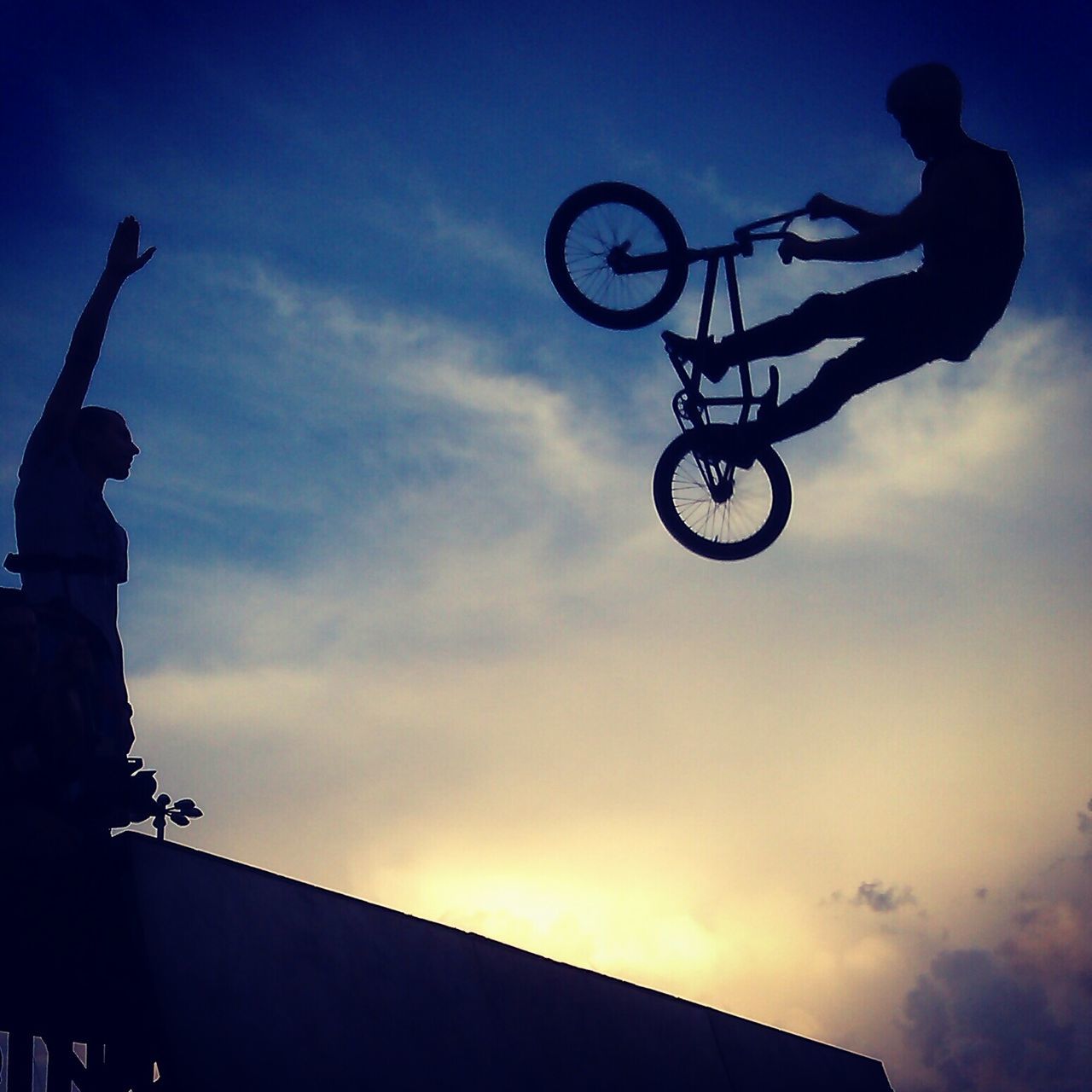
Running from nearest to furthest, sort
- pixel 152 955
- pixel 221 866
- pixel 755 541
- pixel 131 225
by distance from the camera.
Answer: pixel 152 955, pixel 221 866, pixel 131 225, pixel 755 541

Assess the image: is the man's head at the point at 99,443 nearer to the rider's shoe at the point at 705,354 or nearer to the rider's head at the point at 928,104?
the rider's shoe at the point at 705,354

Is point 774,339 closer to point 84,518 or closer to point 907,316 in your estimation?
point 907,316

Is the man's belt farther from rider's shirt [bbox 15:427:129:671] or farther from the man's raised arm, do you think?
the man's raised arm

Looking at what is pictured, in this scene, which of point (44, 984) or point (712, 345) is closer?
point (44, 984)

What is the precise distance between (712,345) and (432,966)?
158 inches

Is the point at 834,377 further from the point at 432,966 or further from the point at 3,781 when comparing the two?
the point at 3,781

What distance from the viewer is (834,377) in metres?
7.88

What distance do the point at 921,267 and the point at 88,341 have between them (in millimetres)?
4668

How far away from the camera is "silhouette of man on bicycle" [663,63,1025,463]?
7352mm

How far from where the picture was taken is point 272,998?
6.11m

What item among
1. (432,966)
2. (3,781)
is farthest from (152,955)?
(432,966)

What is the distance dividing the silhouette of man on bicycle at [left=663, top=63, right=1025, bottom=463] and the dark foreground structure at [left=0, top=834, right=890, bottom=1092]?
3.90 m

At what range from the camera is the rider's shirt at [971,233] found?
7.33 m

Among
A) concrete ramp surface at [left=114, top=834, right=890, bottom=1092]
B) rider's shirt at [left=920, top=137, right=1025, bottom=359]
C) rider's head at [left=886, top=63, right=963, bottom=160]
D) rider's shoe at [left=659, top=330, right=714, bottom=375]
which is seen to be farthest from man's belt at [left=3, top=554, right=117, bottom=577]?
rider's head at [left=886, top=63, right=963, bottom=160]
